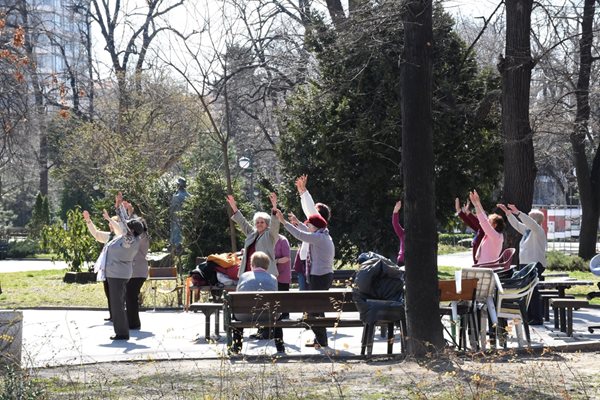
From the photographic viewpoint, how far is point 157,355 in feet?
41.5

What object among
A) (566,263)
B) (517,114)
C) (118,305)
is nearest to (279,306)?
(118,305)

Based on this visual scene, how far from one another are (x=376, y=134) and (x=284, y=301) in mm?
11105

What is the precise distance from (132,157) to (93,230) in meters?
13.2

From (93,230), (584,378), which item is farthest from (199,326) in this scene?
(584,378)

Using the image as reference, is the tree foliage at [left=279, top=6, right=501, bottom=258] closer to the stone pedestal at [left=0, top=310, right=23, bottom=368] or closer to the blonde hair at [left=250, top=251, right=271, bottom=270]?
the blonde hair at [left=250, top=251, right=271, bottom=270]

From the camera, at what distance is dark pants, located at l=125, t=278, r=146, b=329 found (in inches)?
621

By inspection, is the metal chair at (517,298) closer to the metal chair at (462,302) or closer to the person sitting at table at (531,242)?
the metal chair at (462,302)

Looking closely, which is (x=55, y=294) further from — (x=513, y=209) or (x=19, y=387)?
(x=19, y=387)

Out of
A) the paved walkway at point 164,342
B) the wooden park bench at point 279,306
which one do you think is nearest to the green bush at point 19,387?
the paved walkway at point 164,342

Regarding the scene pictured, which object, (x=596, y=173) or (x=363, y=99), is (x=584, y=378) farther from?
(x=596, y=173)

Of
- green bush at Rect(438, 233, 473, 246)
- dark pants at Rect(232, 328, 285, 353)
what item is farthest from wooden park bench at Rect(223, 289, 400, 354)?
green bush at Rect(438, 233, 473, 246)

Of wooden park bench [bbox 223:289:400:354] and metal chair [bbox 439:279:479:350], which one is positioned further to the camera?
metal chair [bbox 439:279:479:350]

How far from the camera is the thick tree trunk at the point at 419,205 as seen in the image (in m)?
11.4

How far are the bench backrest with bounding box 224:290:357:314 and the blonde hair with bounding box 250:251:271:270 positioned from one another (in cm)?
79
